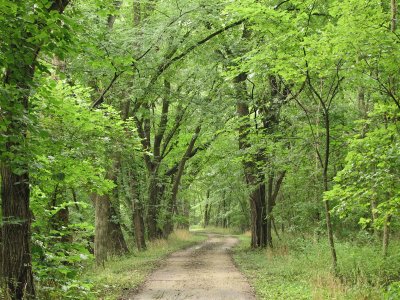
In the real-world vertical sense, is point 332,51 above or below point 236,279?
above

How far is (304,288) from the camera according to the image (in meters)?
8.73

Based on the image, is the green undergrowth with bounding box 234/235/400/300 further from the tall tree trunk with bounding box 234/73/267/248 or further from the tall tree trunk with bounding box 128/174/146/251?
the tall tree trunk with bounding box 128/174/146/251

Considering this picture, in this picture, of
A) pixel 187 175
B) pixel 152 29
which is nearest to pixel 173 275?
pixel 152 29

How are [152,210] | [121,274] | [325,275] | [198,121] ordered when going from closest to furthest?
[325,275] < [121,274] < [198,121] < [152,210]

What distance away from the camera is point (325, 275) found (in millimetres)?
9242

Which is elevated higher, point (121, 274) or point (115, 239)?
point (115, 239)

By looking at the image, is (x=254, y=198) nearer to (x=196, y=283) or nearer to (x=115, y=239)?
(x=115, y=239)

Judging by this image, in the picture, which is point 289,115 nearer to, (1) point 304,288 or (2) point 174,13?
(2) point 174,13

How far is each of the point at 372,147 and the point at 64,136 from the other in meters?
6.29

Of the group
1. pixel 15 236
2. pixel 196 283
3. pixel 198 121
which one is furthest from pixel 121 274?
pixel 198 121

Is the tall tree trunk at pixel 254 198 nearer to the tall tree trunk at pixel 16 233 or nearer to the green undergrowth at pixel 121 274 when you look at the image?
the green undergrowth at pixel 121 274

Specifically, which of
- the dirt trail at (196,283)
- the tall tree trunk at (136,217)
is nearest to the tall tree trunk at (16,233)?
the dirt trail at (196,283)

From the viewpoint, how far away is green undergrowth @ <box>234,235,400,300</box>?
7.64 meters

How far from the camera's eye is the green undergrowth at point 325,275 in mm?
7637
